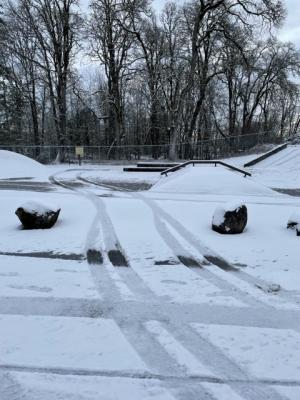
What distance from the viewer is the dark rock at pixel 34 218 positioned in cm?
891

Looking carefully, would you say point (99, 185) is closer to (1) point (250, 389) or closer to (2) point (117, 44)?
(1) point (250, 389)

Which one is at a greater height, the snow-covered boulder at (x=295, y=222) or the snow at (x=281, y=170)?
the snow at (x=281, y=170)

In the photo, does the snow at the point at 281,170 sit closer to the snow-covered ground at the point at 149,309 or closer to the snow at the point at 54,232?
the snow-covered ground at the point at 149,309

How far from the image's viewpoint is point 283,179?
2069 centimetres

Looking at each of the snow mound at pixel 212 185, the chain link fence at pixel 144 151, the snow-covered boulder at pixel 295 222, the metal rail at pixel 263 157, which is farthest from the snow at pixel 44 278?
the chain link fence at pixel 144 151

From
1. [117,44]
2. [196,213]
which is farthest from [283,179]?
[117,44]

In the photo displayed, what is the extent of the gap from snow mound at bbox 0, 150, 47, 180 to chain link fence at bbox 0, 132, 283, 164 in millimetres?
7112

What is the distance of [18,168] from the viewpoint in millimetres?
→ 23156

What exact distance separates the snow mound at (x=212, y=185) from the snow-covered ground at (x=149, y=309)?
4747 millimetres

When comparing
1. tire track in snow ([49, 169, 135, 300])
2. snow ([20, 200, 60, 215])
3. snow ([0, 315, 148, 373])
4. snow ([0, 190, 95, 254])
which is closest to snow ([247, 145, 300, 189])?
snow ([0, 190, 95, 254])

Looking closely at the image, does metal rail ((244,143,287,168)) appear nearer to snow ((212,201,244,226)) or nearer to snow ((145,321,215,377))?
snow ((212,201,244,226))

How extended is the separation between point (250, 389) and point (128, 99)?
49.2 m

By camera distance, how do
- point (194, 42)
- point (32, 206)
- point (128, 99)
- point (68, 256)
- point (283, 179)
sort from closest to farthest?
point (68, 256) < point (32, 206) < point (283, 179) < point (194, 42) < point (128, 99)

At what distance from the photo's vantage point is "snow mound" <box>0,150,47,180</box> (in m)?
21.5
